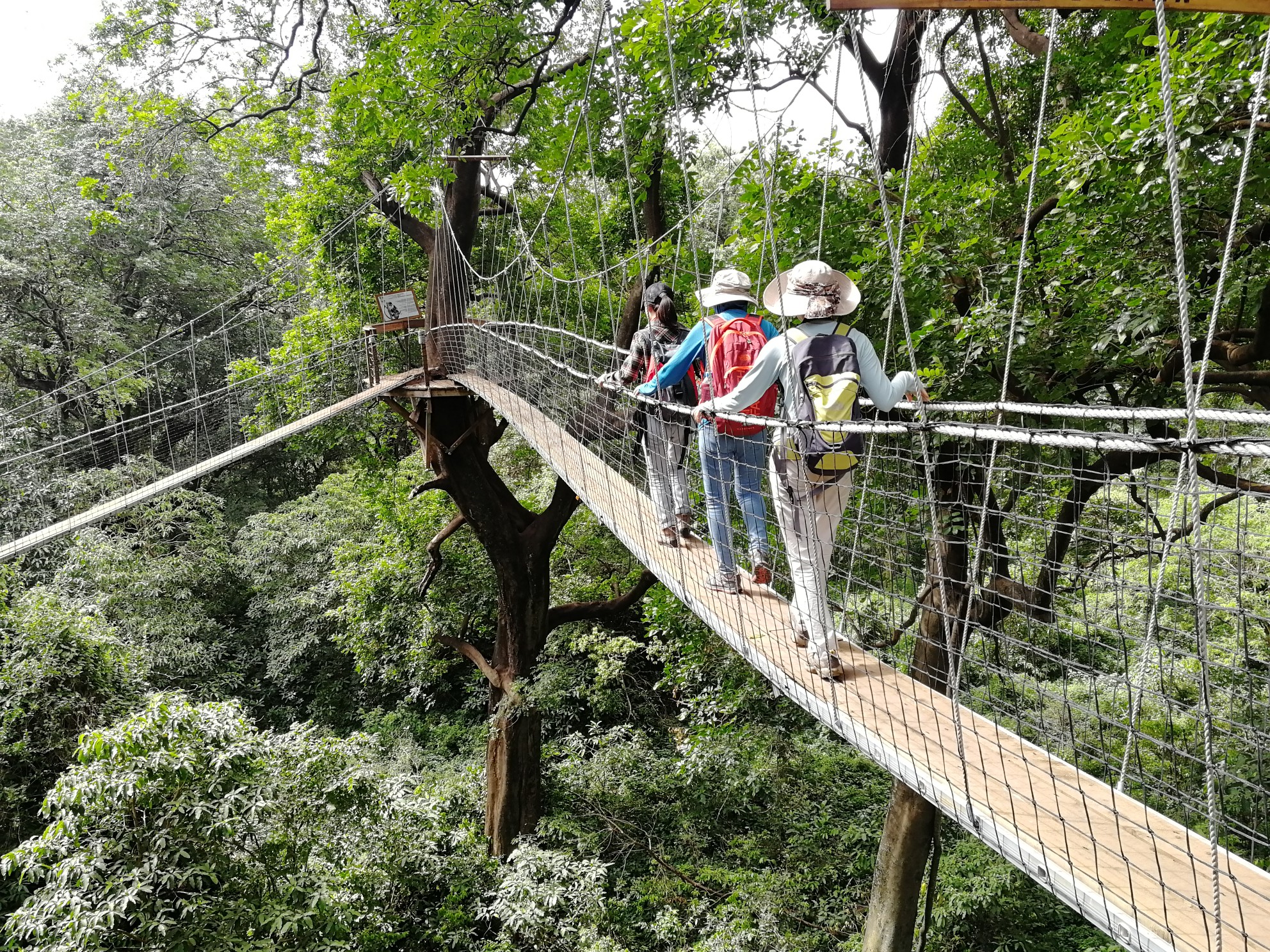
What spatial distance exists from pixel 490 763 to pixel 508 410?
2.51 m

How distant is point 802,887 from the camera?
175 inches

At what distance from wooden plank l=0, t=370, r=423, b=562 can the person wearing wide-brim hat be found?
9.68 feet

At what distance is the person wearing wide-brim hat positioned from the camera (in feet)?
5.30

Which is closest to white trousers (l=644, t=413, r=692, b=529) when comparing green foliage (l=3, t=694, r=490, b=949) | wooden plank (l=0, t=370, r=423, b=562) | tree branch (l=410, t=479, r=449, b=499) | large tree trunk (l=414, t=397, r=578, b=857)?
green foliage (l=3, t=694, r=490, b=949)

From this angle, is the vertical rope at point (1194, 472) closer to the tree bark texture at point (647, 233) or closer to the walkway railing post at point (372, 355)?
the tree bark texture at point (647, 233)

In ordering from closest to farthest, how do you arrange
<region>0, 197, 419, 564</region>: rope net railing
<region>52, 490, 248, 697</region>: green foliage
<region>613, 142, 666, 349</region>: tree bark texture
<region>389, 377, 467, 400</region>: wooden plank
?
<region>613, 142, 666, 349</region>: tree bark texture → <region>389, 377, 467, 400</region>: wooden plank → <region>0, 197, 419, 564</region>: rope net railing → <region>52, 490, 248, 697</region>: green foliage

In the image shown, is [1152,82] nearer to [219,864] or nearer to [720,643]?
[219,864]

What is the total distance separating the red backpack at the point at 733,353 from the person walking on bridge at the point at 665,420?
327mm

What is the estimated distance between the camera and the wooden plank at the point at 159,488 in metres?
3.32

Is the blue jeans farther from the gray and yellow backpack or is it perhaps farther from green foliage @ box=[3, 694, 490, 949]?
green foliage @ box=[3, 694, 490, 949]

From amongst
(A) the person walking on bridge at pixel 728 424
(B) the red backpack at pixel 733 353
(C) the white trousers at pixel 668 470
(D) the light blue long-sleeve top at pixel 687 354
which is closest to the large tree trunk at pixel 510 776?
(C) the white trousers at pixel 668 470

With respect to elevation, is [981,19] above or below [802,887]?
above

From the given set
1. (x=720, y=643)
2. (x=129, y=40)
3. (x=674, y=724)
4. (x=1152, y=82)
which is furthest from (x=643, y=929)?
(x=129, y=40)

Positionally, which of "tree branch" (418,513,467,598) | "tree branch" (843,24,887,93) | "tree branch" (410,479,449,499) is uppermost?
"tree branch" (843,24,887,93)
